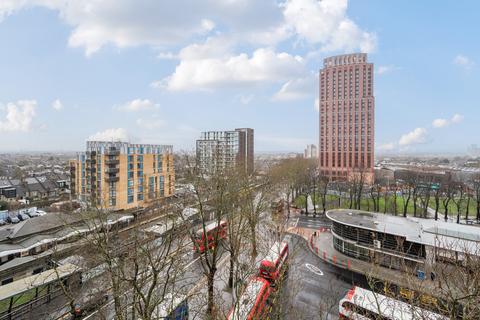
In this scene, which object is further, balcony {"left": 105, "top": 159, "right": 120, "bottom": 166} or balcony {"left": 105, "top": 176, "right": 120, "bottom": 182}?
balcony {"left": 105, "top": 176, "right": 120, "bottom": 182}

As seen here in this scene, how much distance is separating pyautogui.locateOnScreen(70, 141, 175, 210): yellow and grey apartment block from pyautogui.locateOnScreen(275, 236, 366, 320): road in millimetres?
18202

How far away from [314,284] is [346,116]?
51728 mm

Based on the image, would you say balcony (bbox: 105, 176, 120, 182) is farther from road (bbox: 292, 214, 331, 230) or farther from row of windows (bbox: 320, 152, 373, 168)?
row of windows (bbox: 320, 152, 373, 168)

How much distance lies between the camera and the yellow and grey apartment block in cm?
2909

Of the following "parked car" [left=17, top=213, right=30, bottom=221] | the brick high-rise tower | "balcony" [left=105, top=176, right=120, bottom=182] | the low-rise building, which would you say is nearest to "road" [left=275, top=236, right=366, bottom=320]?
the low-rise building

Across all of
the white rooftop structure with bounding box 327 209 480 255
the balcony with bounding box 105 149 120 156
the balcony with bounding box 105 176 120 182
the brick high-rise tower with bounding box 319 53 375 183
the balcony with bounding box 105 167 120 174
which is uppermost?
the brick high-rise tower with bounding box 319 53 375 183

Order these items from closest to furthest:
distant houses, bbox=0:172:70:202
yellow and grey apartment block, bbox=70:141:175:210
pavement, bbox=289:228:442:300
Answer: pavement, bbox=289:228:442:300, yellow and grey apartment block, bbox=70:141:175:210, distant houses, bbox=0:172:70:202

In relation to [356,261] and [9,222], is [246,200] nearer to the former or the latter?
[356,261]

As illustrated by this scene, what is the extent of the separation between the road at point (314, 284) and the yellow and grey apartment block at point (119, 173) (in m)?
18.2

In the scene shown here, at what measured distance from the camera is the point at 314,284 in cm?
1297

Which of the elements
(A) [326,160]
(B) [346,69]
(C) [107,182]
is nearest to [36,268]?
(C) [107,182]

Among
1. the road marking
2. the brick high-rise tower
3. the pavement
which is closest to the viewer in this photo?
the pavement

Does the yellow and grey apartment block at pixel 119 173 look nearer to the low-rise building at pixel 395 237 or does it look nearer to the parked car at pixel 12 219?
the parked car at pixel 12 219

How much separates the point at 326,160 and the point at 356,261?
4642 cm
